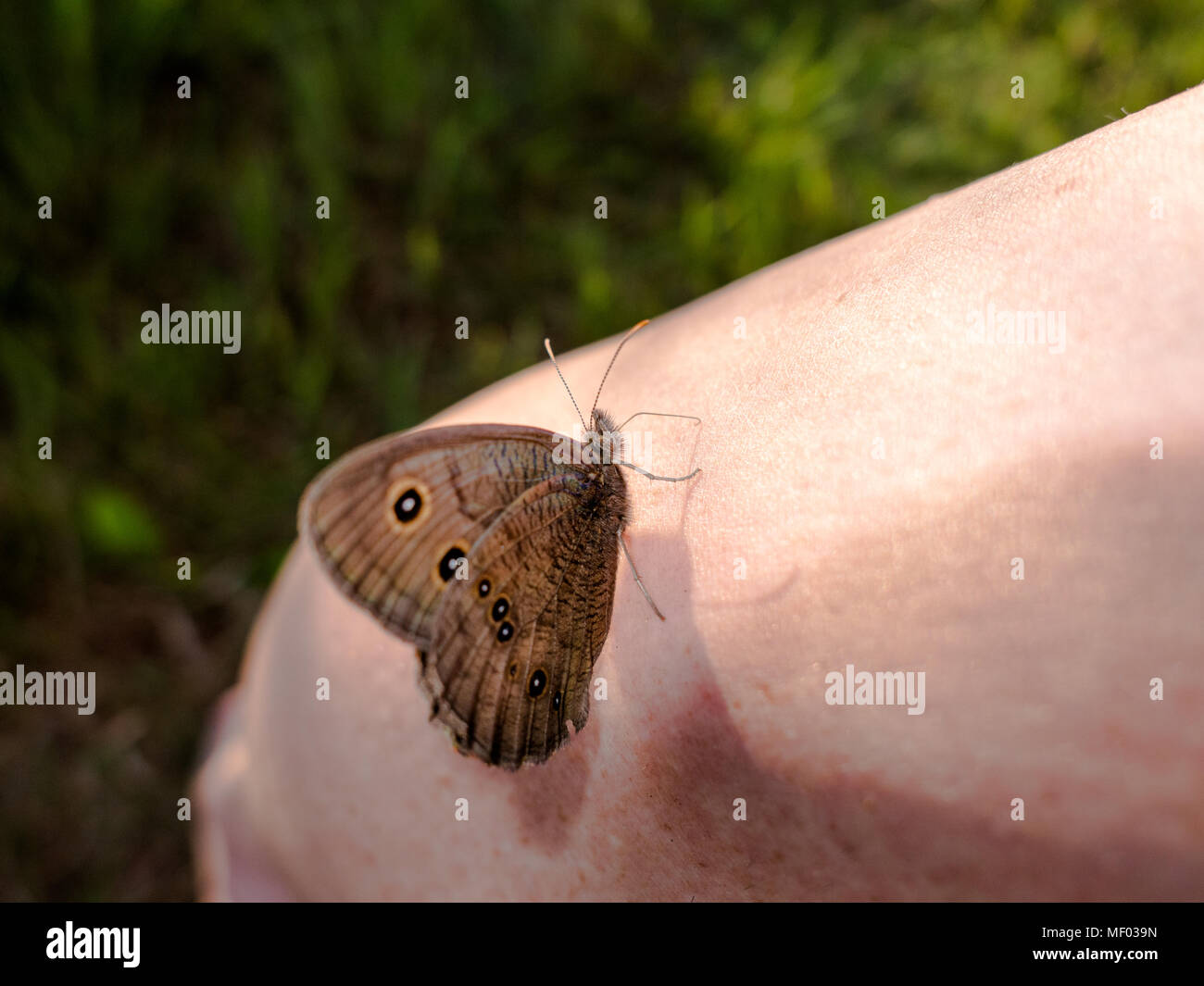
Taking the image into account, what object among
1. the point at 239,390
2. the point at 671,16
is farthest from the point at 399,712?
the point at 671,16

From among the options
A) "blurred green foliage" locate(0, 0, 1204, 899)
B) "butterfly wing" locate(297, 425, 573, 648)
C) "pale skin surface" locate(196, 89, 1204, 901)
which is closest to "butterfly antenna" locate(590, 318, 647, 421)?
"pale skin surface" locate(196, 89, 1204, 901)

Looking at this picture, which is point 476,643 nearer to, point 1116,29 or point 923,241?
point 923,241

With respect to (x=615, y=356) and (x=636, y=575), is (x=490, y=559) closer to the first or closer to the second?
(x=636, y=575)

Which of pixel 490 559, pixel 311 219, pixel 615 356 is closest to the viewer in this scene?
pixel 490 559

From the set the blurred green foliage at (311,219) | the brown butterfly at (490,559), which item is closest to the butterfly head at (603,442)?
the brown butterfly at (490,559)

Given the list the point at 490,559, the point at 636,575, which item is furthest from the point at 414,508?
the point at 636,575

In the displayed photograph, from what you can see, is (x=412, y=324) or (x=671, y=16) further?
(x=671, y=16)
